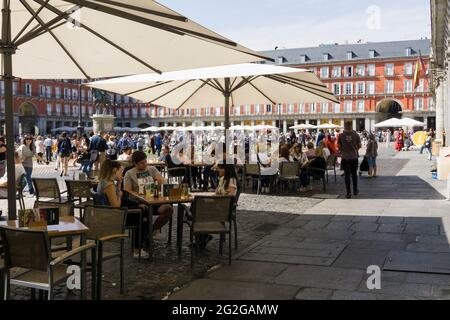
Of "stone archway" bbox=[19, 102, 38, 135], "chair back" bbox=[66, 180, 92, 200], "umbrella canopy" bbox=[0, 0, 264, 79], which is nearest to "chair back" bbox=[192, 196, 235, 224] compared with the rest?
"umbrella canopy" bbox=[0, 0, 264, 79]

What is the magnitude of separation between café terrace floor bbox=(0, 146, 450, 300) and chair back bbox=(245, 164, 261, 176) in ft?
5.48

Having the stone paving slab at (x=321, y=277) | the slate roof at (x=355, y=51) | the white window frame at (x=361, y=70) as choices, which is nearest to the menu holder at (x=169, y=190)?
the stone paving slab at (x=321, y=277)

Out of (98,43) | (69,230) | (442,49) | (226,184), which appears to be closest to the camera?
(69,230)

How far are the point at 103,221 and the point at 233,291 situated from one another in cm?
129

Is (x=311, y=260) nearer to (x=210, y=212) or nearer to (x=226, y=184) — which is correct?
(x=210, y=212)

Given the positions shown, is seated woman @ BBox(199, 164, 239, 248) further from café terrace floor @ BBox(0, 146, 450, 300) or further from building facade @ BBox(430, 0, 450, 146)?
building facade @ BBox(430, 0, 450, 146)

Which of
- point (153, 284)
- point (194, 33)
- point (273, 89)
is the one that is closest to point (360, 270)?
point (153, 284)

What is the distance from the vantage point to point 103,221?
4.48 m

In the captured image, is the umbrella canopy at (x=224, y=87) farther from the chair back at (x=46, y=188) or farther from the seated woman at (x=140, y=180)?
the seated woman at (x=140, y=180)

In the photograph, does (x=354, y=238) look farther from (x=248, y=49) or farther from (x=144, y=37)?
(x=144, y=37)

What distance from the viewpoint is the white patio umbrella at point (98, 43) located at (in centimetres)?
411

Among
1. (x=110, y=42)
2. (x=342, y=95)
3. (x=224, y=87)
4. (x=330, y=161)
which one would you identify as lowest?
(x=330, y=161)

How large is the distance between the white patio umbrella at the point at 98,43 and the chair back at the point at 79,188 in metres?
1.56

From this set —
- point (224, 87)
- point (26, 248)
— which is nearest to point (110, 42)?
point (26, 248)
